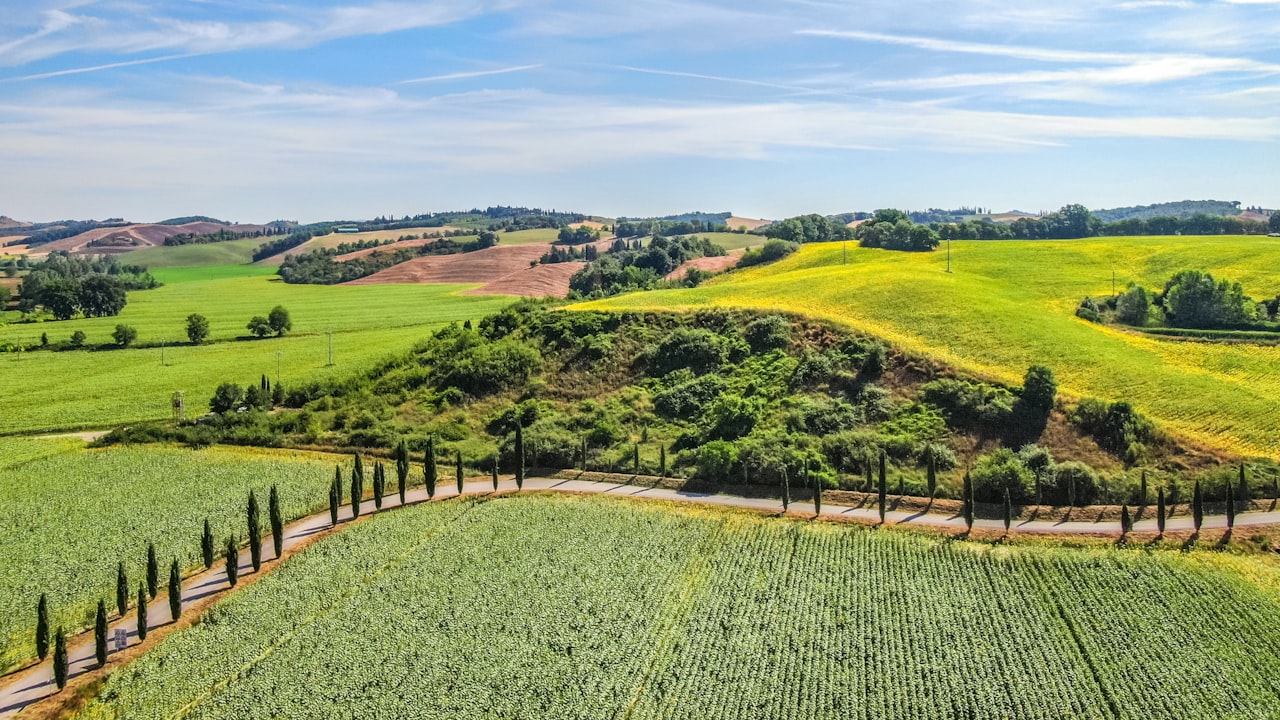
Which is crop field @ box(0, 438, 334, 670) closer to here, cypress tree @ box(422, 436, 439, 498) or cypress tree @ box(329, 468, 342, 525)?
cypress tree @ box(329, 468, 342, 525)

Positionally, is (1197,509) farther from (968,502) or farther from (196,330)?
(196,330)

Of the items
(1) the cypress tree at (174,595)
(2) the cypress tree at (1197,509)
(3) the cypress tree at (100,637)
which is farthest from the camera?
(2) the cypress tree at (1197,509)

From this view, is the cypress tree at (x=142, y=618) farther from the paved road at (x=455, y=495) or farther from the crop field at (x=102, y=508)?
the crop field at (x=102, y=508)

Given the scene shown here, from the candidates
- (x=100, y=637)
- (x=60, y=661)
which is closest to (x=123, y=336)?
(x=100, y=637)

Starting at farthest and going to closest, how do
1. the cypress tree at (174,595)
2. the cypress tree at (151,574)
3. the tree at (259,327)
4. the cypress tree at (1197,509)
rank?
the tree at (259,327) < the cypress tree at (1197,509) < the cypress tree at (151,574) < the cypress tree at (174,595)

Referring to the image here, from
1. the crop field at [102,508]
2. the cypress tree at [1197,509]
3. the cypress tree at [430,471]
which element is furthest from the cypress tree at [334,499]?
A: the cypress tree at [1197,509]

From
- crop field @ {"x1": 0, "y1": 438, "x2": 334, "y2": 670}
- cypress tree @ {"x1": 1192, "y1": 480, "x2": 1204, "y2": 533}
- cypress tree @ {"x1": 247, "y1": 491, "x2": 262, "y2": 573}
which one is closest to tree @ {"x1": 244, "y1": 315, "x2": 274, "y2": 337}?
crop field @ {"x1": 0, "y1": 438, "x2": 334, "y2": 670}
